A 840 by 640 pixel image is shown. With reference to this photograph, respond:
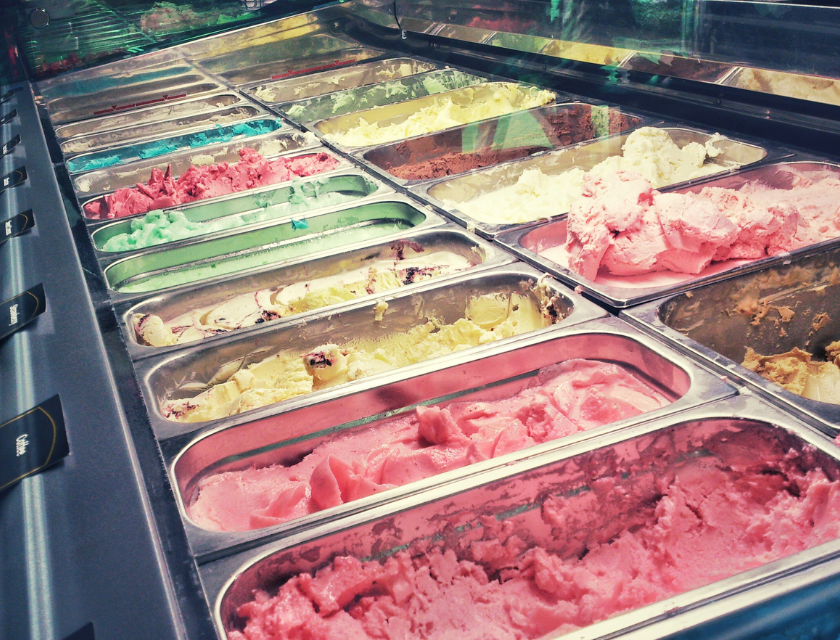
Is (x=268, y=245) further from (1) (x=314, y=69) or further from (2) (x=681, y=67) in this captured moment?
(1) (x=314, y=69)

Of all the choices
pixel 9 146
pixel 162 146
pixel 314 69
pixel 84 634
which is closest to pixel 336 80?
pixel 314 69

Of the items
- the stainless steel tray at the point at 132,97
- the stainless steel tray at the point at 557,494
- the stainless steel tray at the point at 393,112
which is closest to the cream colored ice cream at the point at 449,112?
the stainless steel tray at the point at 393,112

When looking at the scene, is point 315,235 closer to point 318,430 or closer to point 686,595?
point 318,430

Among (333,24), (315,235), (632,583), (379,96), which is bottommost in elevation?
(632,583)

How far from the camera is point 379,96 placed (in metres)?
3.92

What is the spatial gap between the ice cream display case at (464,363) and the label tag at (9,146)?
2 cm

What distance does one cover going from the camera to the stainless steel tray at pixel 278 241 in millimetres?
2197

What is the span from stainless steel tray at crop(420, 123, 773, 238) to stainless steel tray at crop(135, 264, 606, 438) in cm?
41

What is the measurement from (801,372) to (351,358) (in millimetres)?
1135

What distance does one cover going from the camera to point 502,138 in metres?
3.00

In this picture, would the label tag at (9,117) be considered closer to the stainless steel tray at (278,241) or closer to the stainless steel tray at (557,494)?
the stainless steel tray at (278,241)

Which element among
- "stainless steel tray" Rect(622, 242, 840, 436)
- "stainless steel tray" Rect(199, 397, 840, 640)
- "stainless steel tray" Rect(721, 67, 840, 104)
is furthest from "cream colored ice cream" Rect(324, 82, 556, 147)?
"stainless steel tray" Rect(199, 397, 840, 640)

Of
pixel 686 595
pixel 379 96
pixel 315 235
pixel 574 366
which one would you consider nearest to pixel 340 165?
pixel 315 235

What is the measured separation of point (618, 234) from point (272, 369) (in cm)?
98
